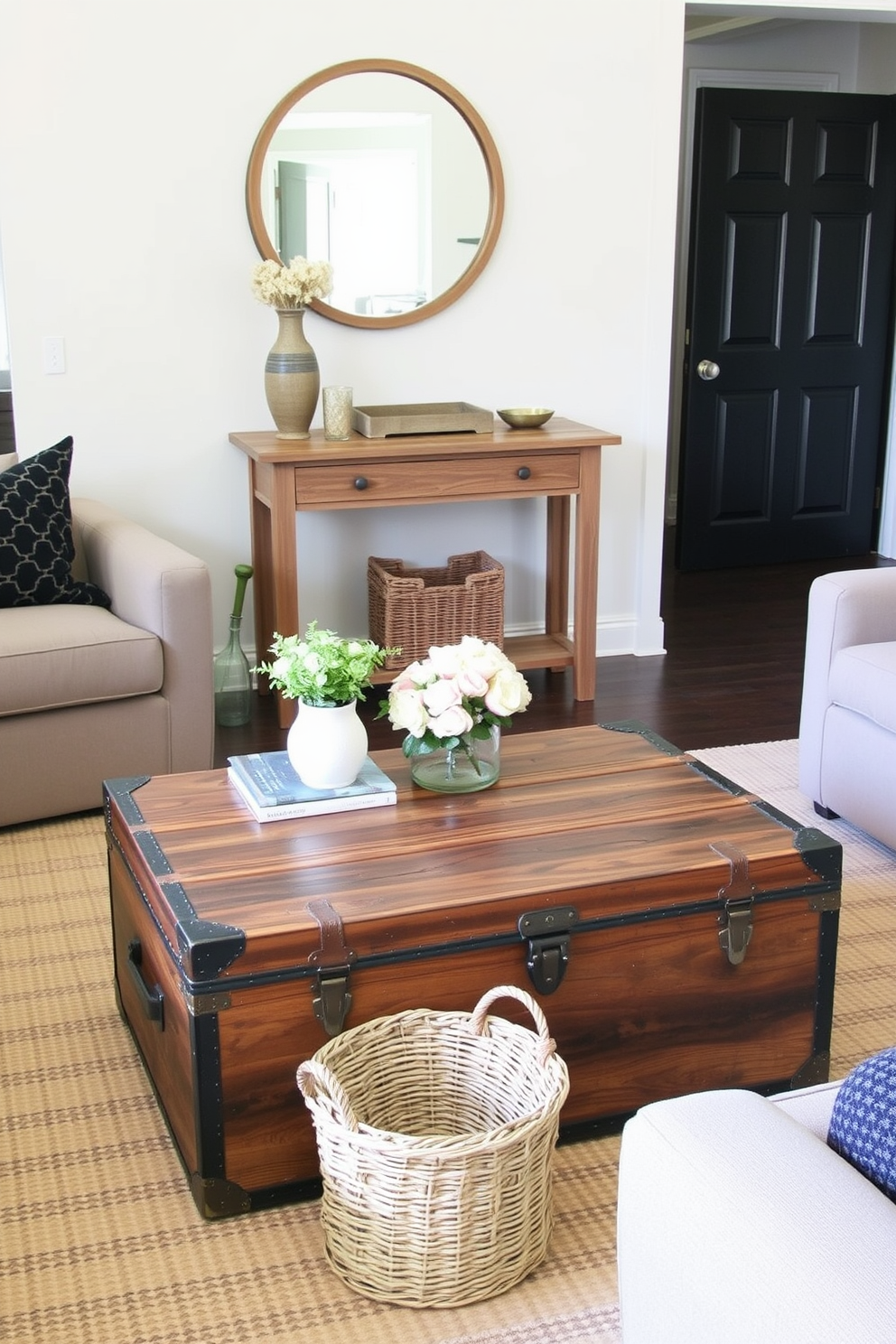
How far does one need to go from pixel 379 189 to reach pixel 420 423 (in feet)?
2.60

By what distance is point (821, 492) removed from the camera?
6320 mm

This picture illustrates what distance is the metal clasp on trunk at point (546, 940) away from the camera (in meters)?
2.04

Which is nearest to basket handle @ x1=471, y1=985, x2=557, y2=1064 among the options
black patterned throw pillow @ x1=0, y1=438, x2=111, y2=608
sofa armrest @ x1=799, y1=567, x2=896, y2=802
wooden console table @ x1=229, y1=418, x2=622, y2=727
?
sofa armrest @ x1=799, y1=567, x2=896, y2=802

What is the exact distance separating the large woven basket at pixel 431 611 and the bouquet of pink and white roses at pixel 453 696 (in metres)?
1.83

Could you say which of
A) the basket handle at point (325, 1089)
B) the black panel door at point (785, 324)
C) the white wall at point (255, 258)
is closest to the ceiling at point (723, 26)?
the black panel door at point (785, 324)

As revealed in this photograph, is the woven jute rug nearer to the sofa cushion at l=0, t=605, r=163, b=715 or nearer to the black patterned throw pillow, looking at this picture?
the sofa cushion at l=0, t=605, r=163, b=715

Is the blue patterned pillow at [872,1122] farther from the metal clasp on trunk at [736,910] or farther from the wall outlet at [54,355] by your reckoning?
the wall outlet at [54,355]

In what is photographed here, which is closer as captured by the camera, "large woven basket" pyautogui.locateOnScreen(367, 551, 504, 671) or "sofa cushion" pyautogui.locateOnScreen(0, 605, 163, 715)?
"sofa cushion" pyautogui.locateOnScreen(0, 605, 163, 715)

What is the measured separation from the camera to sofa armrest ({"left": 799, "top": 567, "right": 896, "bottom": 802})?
3289 mm

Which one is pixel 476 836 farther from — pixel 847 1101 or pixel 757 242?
pixel 757 242

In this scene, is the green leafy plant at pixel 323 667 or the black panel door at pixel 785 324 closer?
the green leafy plant at pixel 323 667

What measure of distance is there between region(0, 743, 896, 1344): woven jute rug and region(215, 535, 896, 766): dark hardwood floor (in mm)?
1356

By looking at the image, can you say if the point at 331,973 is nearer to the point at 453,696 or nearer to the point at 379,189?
the point at 453,696

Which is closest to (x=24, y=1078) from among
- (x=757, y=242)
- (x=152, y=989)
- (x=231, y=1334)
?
(x=152, y=989)
